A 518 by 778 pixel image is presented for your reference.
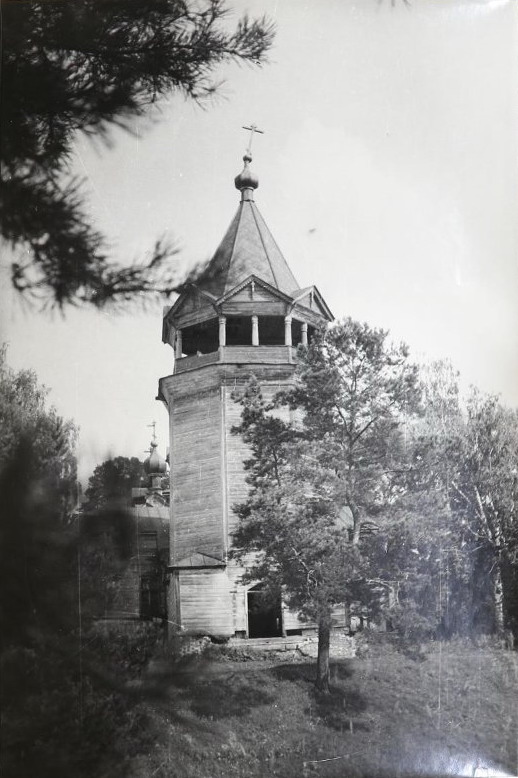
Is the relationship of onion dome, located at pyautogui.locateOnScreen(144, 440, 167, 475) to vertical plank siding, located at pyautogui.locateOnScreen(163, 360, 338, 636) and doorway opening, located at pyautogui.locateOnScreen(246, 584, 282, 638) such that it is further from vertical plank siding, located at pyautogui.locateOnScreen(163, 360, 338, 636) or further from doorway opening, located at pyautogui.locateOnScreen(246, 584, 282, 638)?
doorway opening, located at pyautogui.locateOnScreen(246, 584, 282, 638)

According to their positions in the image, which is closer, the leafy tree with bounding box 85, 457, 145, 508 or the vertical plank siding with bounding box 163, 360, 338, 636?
the leafy tree with bounding box 85, 457, 145, 508

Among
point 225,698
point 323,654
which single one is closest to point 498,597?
point 323,654

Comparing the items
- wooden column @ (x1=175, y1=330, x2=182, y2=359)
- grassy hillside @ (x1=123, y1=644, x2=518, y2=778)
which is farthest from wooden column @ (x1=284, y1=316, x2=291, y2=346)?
grassy hillside @ (x1=123, y1=644, x2=518, y2=778)

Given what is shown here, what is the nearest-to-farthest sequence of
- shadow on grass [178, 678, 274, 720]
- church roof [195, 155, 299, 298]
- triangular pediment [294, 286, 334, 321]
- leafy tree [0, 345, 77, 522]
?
leafy tree [0, 345, 77, 522]
shadow on grass [178, 678, 274, 720]
church roof [195, 155, 299, 298]
triangular pediment [294, 286, 334, 321]

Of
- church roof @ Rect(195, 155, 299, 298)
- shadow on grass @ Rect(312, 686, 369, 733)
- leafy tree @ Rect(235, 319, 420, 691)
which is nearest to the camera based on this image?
shadow on grass @ Rect(312, 686, 369, 733)

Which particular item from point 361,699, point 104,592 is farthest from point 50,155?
point 361,699

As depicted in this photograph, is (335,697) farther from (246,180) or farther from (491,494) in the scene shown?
(246,180)

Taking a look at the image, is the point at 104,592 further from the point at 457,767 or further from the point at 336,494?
the point at 457,767

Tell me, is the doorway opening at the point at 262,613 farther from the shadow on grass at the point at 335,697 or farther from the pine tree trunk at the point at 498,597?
the pine tree trunk at the point at 498,597
